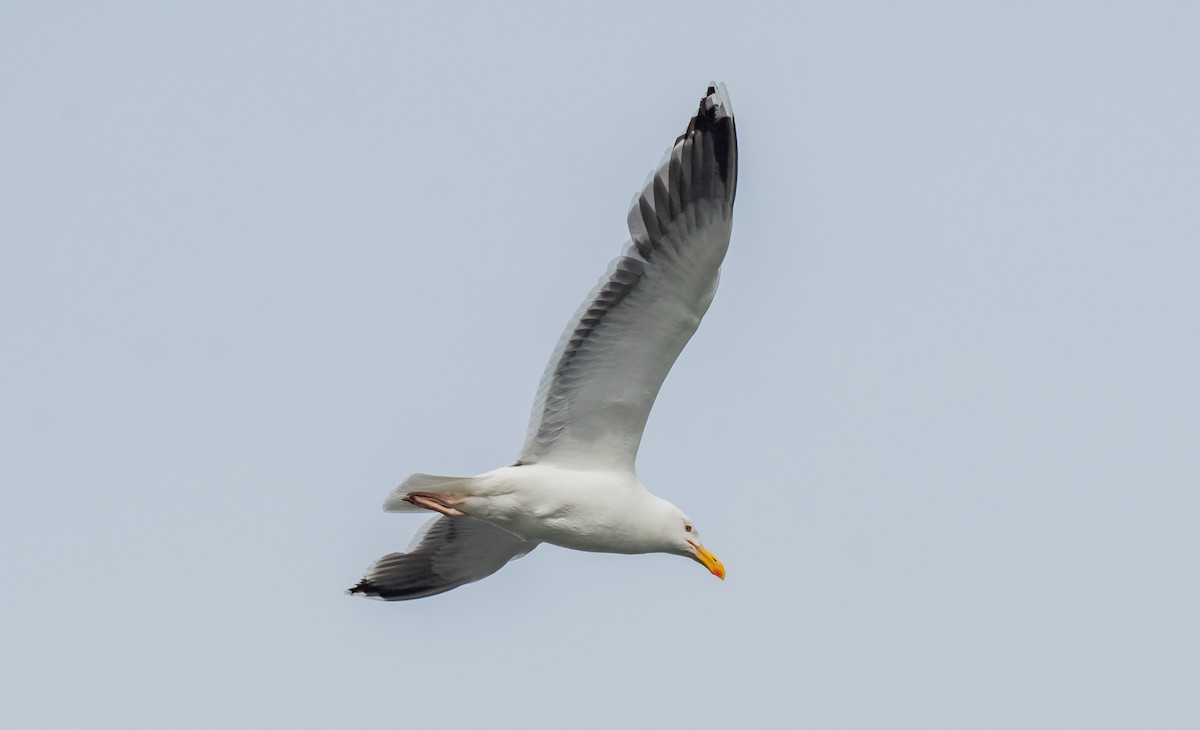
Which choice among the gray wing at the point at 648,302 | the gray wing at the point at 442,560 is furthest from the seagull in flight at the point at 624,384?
the gray wing at the point at 442,560

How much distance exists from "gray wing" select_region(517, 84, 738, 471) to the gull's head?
695 millimetres

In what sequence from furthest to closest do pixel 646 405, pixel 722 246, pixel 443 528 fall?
pixel 443 528
pixel 646 405
pixel 722 246

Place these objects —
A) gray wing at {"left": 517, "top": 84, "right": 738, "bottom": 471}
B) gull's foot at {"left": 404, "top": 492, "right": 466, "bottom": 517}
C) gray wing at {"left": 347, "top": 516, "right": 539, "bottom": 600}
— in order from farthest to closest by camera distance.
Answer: gray wing at {"left": 347, "top": 516, "right": 539, "bottom": 600} < gull's foot at {"left": 404, "top": 492, "right": 466, "bottom": 517} < gray wing at {"left": 517, "top": 84, "right": 738, "bottom": 471}

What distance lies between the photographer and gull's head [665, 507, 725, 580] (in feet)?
41.3

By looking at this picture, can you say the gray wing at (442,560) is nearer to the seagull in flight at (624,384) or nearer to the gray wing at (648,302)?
the seagull in flight at (624,384)

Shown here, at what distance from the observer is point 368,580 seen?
14.6 meters

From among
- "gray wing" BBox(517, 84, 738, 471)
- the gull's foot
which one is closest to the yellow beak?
"gray wing" BBox(517, 84, 738, 471)

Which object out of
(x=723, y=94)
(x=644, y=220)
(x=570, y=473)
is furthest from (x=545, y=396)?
(x=723, y=94)

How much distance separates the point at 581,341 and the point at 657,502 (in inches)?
53.4

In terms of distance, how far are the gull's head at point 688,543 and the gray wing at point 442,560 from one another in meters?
1.69

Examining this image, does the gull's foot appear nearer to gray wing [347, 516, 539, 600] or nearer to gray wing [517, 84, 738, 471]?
gray wing [517, 84, 738, 471]

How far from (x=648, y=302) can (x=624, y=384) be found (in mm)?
738

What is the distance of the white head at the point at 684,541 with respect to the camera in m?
12.6

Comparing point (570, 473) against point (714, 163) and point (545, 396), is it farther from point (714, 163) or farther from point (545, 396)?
point (714, 163)
